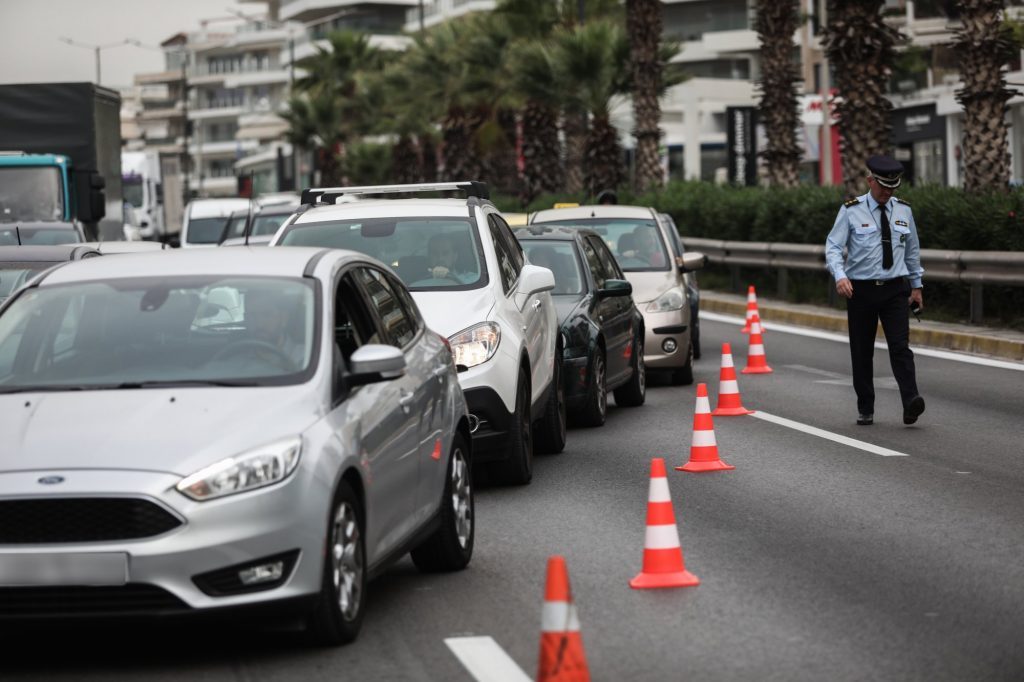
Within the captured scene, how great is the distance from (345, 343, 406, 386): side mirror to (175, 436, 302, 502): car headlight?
65cm

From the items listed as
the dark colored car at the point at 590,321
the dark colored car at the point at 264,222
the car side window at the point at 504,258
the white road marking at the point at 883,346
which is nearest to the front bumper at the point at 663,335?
the dark colored car at the point at 590,321

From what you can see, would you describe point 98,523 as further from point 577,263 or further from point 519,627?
point 577,263

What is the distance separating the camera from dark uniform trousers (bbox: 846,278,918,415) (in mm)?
13852

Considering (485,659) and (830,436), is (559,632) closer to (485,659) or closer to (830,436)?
(485,659)

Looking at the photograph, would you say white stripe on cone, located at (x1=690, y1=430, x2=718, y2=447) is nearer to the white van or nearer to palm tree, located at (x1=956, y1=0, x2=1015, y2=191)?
palm tree, located at (x1=956, y1=0, x2=1015, y2=191)

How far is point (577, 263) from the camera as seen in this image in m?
15.0

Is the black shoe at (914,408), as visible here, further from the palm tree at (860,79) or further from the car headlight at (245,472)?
the palm tree at (860,79)

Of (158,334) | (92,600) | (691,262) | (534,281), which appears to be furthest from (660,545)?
(691,262)

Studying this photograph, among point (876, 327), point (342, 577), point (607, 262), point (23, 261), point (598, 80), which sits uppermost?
point (598, 80)

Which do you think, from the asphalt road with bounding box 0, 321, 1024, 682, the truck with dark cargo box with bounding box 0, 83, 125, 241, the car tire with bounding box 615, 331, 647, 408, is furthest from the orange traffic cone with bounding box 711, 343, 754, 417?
the truck with dark cargo box with bounding box 0, 83, 125, 241

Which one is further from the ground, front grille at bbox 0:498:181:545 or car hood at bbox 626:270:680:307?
car hood at bbox 626:270:680:307

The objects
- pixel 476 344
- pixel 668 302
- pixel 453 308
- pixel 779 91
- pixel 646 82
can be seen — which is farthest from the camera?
pixel 646 82

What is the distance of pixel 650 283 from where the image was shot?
1820 cm

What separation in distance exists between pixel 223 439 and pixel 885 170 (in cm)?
821
